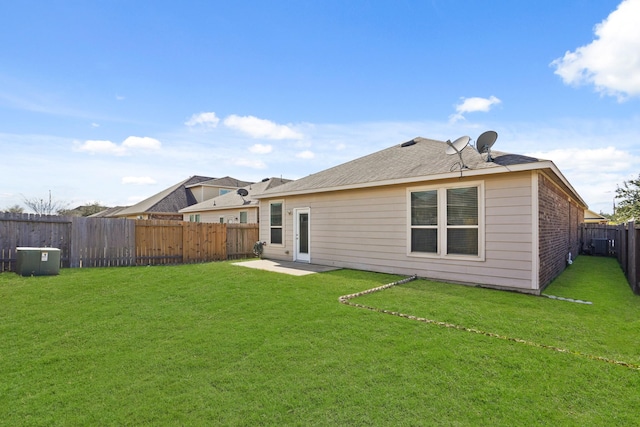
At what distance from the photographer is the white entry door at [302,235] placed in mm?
10719

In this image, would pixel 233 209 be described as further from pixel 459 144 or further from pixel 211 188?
pixel 459 144

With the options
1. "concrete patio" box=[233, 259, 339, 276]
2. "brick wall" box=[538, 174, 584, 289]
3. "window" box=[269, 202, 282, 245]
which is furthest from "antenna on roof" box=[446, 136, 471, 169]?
"window" box=[269, 202, 282, 245]

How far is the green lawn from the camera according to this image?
2521 millimetres

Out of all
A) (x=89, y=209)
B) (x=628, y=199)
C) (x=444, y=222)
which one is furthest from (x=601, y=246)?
(x=89, y=209)

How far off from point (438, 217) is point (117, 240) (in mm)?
10039

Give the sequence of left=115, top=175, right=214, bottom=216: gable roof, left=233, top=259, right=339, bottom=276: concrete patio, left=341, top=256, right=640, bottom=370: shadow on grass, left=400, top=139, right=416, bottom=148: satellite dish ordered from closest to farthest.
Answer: left=341, top=256, right=640, bottom=370: shadow on grass
left=233, top=259, right=339, bottom=276: concrete patio
left=400, top=139, right=416, bottom=148: satellite dish
left=115, top=175, right=214, bottom=216: gable roof

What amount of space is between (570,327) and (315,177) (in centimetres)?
874

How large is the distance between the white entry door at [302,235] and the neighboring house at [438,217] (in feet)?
0.12

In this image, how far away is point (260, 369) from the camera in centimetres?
321

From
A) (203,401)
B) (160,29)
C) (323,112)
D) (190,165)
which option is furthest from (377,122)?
(190,165)

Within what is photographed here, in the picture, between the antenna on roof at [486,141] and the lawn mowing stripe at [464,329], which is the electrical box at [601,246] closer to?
the antenna on roof at [486,141]

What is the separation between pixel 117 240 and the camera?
1034 cm

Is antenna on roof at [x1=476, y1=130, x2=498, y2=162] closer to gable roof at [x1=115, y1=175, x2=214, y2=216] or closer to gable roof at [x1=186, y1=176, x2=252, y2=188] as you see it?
gable roof at [x1=186, y1=176, x2=252, y2=188]

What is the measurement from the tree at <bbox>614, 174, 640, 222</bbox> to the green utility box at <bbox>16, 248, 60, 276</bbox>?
97.9 feet
